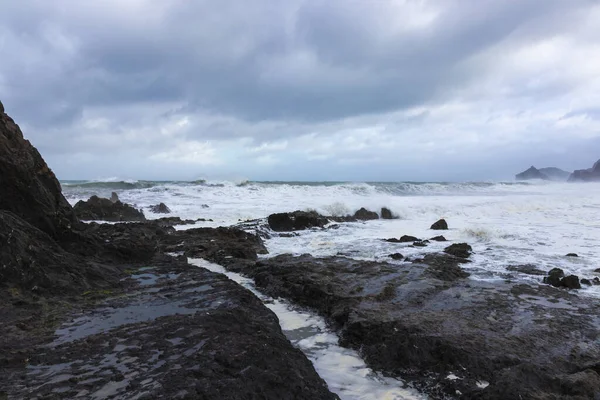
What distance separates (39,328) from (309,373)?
8.96 ft

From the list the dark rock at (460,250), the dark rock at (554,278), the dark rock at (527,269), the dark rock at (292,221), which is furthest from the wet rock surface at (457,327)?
the dark rock at (292,221)

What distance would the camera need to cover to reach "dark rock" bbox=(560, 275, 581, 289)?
7.15 metres

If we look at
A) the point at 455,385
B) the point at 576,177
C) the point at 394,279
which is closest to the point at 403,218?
the point at 394,279

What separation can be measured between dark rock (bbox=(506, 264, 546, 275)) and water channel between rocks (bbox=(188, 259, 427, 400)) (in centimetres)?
523

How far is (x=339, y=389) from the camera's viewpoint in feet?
12.1

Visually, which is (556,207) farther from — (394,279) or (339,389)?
(339,389)

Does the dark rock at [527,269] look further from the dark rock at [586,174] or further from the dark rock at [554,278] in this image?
the dark rock at [586,174]

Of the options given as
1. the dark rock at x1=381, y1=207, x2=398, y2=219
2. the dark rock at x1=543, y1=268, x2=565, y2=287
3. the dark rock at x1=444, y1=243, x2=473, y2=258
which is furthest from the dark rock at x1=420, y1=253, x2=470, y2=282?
the dark rock at x1=381, y1=207, x2=398, y2=219

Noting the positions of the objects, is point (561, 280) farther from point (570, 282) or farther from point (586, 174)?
point (586, 174)

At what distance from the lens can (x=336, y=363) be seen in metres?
4.23

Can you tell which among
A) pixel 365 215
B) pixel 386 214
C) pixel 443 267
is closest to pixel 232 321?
pixel 443 267

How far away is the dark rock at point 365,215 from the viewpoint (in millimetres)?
20267

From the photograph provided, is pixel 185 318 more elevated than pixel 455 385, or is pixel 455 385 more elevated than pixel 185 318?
pixel 185 318

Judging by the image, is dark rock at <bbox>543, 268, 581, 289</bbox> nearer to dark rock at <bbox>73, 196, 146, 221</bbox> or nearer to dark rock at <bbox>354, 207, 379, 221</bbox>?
dark rock at <bbox>354, 207, 379, 221</bbox>
